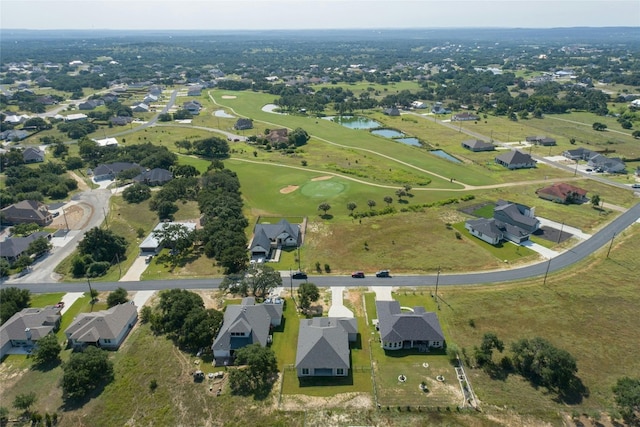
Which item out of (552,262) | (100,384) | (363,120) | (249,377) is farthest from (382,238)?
(363,120)

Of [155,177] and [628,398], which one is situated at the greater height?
[628,398]

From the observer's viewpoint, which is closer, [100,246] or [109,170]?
[100,246]

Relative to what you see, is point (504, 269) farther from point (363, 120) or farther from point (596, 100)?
point (596, 100)

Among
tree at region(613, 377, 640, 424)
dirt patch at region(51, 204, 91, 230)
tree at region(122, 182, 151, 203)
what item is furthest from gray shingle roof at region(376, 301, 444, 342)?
tree at region(122, 182, 151, 203)

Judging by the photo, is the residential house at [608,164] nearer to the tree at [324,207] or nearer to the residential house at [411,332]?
the tree at [324,207]

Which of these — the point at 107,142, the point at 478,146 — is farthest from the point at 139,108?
the point at 478,146

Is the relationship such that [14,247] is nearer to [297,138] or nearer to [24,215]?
[24,215]

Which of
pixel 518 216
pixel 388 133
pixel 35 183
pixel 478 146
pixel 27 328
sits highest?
pixel 518 216
